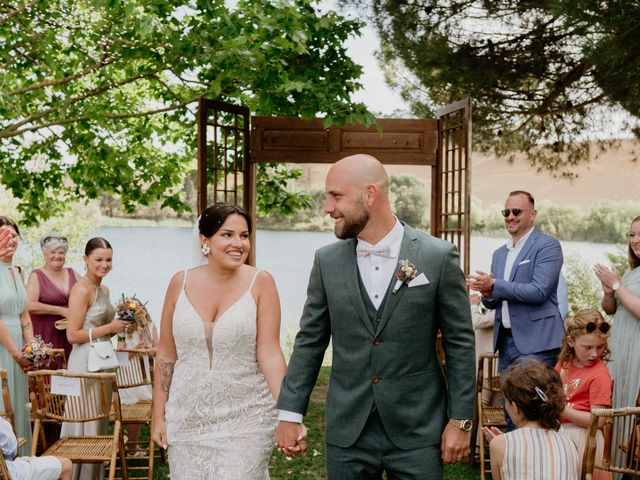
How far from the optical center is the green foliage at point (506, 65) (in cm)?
1013

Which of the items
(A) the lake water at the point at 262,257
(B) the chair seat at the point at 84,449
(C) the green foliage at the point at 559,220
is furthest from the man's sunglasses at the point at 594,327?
(C) the green foliage at the point at 559,220

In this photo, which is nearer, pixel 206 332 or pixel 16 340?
pixel 206 332

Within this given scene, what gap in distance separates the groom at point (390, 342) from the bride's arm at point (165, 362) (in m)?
0.90

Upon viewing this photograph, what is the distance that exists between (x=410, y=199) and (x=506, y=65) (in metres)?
14.3

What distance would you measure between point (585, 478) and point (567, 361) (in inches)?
30.7

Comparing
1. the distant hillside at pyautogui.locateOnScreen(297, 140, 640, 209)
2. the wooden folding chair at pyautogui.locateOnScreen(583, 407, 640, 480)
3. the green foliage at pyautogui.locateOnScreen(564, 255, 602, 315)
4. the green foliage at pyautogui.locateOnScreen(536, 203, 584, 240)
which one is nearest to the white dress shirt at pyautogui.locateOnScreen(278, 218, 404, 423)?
the wooden folding chair at pyautogui.locateOnScreen(583, 407, 640, 480)

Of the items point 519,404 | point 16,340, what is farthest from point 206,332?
point 16,340

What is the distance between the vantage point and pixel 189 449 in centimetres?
359

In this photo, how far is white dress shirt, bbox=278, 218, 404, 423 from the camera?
306 centimetres

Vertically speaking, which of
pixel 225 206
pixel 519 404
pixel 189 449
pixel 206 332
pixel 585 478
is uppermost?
pixel 225 206

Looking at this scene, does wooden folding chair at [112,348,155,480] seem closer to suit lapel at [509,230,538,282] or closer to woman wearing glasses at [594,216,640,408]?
suit lapel at [509,230,538,282]

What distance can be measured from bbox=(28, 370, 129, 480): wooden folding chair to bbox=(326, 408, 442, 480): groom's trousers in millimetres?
2139

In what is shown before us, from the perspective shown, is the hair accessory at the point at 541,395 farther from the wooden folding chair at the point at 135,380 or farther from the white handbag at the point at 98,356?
the wooden folding chair at the point at 135,380

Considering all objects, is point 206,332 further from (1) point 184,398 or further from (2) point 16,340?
(2) point 16,340
